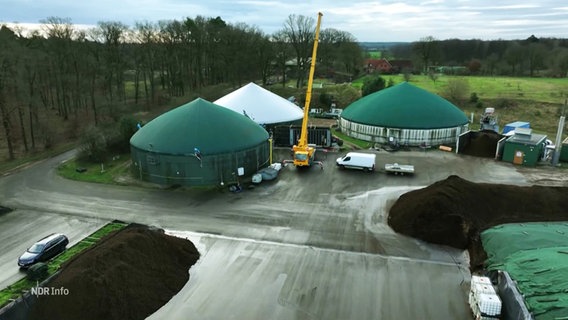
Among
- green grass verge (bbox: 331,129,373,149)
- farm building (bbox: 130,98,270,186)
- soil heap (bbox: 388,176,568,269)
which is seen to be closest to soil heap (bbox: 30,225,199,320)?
farm building (bbox: 130,98,270,186)

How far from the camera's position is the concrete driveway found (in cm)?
1788

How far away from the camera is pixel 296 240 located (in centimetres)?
2391

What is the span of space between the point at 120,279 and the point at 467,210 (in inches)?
839

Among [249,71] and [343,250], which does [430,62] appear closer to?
[249,71]

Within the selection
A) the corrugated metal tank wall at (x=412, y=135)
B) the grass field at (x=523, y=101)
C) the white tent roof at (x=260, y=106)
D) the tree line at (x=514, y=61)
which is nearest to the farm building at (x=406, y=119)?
the corrugated metal tank wall at (x=412, y=135)

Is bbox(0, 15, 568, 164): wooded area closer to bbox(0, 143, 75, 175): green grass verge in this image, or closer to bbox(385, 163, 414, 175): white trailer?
bbox(0, 143, 75, 175): green grass verge

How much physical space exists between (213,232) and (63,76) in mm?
48373

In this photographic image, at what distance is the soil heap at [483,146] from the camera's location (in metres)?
42.1

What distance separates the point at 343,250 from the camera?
22.7 m

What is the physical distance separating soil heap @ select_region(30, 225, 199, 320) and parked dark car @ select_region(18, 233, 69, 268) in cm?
350

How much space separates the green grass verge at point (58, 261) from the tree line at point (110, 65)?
2584cm

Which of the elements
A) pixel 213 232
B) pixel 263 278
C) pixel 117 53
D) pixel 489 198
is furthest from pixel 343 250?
pixel 117 53

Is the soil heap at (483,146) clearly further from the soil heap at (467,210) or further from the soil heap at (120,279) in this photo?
the soil heap at (120,279)

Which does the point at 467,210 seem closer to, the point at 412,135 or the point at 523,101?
the point at 412,135
